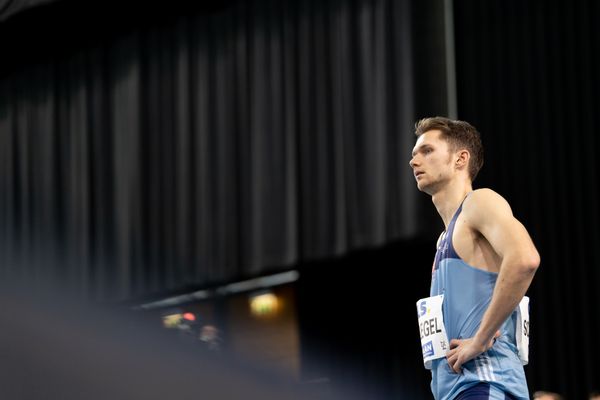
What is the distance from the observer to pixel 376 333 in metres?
6.32

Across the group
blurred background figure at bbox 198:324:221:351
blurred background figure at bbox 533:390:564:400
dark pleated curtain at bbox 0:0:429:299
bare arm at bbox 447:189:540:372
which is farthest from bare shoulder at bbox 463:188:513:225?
blurred background figure at bbox 198:324:221:351

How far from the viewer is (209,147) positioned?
7.46 meters

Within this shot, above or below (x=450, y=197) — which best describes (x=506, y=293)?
below

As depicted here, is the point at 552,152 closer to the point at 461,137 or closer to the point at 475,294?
the point at 461,137

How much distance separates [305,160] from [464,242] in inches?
169

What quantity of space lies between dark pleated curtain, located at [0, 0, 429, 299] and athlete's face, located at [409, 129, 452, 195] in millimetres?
3463

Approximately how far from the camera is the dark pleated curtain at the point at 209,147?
21.6 feet

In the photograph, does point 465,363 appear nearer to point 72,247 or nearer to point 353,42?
point 353,42

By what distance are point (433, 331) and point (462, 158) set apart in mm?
484

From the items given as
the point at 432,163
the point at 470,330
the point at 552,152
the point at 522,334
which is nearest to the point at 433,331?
the point at 470,330

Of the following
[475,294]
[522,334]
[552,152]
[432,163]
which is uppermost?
[432,163]

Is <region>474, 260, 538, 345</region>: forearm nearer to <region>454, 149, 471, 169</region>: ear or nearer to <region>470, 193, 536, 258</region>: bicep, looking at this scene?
<region>470, 193, 536, 258</region>: bicep

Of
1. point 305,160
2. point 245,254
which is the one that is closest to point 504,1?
point 305,160

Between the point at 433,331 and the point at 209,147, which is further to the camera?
the point at 209,147
